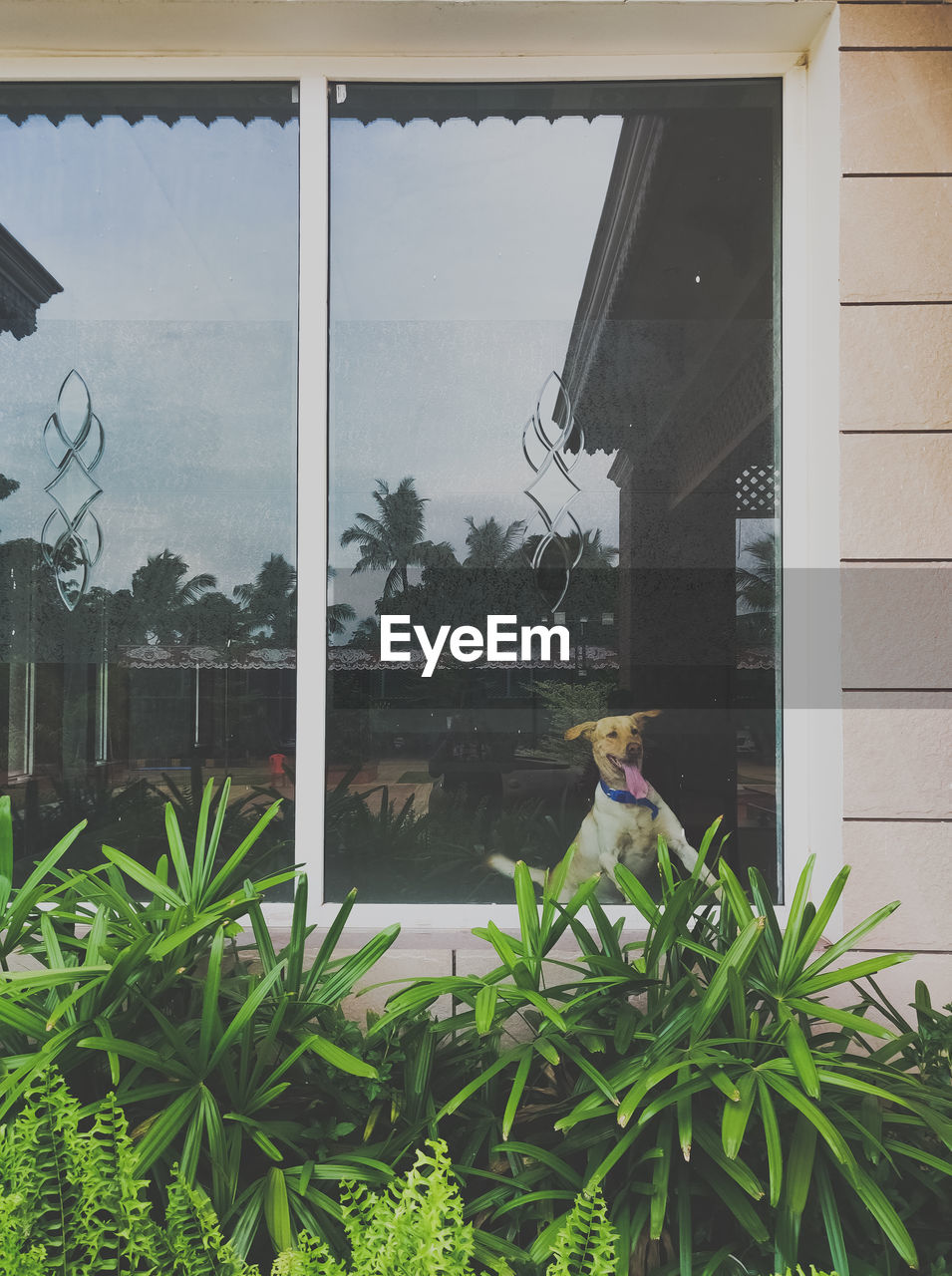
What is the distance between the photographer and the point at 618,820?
196 cm

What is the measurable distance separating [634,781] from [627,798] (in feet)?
0.16

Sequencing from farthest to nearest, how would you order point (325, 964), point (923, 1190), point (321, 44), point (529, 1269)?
point (321, 44), point (325, 964), point (923, 1190), point (529, 1269)

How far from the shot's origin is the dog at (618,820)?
6.37ft

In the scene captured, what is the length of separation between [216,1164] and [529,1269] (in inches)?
20.0

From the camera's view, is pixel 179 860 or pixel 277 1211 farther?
pixel 179 860

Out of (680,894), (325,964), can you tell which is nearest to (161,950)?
(325,964)

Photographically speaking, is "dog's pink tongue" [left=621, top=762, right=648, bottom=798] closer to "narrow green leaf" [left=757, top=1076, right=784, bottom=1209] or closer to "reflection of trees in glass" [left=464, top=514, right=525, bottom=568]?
"reflection of trees in glass" [left=464, top=514, right=525, bottom=568]

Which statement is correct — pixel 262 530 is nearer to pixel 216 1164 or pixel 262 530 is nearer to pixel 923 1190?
pixel 216 1164

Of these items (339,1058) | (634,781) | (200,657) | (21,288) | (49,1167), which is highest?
(21,288)

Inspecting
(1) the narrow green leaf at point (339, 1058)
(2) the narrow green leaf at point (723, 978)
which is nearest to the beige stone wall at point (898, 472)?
(2) the narrow green leaf at point (723, 978)

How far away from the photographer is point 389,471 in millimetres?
2000

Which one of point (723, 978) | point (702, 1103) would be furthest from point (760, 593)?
point (702, 1103)

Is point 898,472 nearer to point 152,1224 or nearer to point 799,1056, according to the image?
point 799,1056

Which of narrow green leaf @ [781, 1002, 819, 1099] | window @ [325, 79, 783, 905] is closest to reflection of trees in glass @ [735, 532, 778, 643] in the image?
window @ [325, 79, 783, 905]
